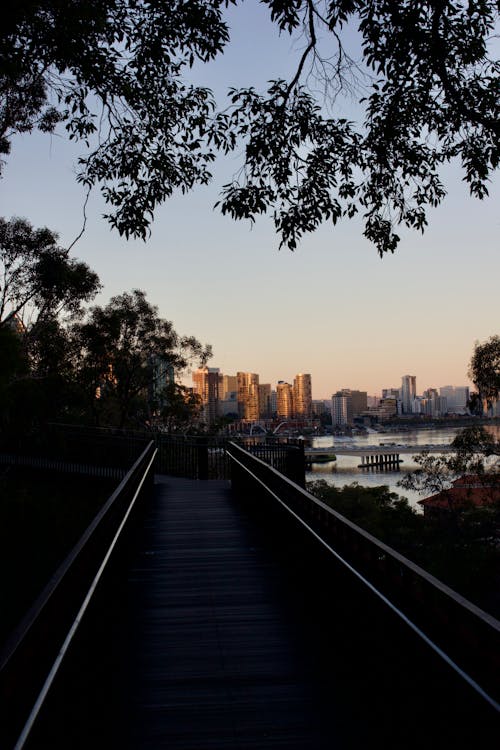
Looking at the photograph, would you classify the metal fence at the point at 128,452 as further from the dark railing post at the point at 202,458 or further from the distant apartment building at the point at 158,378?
the distant apartment building at the point at 158,378

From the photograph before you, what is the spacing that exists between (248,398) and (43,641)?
578 ft

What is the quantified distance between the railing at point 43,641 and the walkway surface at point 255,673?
4.7 inches

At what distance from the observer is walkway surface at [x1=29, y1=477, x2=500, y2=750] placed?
3.69 meters

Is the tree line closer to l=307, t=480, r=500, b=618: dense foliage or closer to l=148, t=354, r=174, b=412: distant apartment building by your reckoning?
l=148, t=354, r=174, b=412: distant apartment building

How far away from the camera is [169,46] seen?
31.8 feet

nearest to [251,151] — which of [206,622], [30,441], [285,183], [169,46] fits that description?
[285,183]

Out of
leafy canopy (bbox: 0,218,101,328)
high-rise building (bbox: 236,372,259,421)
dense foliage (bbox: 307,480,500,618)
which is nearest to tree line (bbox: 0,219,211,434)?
leafy canopy (bbox: 0,218,101,328)

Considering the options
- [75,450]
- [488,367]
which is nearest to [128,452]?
[75,450]

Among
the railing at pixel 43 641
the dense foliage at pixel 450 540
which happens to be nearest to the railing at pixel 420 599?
the railing at pixel 43 641

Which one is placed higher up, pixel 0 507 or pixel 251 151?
pixel 251 151

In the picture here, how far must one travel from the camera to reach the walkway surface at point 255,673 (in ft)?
12.1

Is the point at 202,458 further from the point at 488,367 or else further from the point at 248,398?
the point at 248,398

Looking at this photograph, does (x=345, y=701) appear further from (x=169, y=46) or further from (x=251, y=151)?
(x=169, y=46)

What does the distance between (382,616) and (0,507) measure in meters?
18.1
